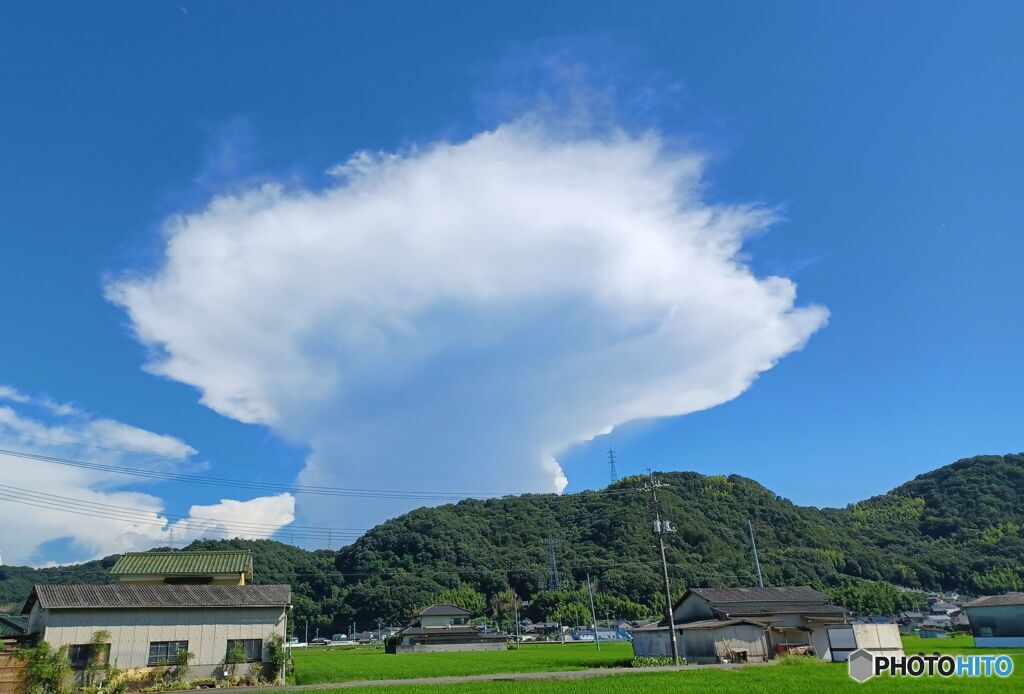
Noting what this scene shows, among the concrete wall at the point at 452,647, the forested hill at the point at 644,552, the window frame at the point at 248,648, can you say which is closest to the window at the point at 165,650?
the window frame at the point at 248,648

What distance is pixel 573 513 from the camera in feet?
579

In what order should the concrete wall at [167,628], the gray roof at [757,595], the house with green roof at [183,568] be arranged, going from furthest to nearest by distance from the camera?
the gray roof at [757,595] → the house with green roof at [183,568] → the concrete wall at [167,628]

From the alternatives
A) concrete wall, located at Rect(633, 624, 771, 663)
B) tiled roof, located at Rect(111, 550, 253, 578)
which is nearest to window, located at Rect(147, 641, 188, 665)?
tiled roof, located at Rect(111, 550, 253, 578)

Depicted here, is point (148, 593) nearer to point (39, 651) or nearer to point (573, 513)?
point (39, 651)

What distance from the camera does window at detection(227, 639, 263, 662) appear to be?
33125 mm

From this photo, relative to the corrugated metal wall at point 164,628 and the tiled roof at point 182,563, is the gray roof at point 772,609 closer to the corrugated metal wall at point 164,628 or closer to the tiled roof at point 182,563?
the corrugated metal wall at point 164,628

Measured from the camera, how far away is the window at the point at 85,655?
30.4m

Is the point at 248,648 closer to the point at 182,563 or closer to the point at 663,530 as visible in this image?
the point at 182,563

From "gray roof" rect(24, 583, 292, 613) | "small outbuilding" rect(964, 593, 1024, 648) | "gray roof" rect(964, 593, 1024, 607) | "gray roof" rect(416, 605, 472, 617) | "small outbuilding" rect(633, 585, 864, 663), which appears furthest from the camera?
"gray roof" rect(416, 605, 472, 617)

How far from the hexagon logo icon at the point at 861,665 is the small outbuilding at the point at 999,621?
21.2 metres

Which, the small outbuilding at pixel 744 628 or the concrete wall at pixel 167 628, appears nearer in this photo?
the concrete wall at pixel 167 628

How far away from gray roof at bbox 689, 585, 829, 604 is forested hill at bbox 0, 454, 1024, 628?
57.9 metres

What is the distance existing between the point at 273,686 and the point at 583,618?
3914 inches

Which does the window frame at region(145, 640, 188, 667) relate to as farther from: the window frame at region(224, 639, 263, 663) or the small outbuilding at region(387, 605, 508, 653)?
the small outbuilding at region(387, 605, 508, 653)
